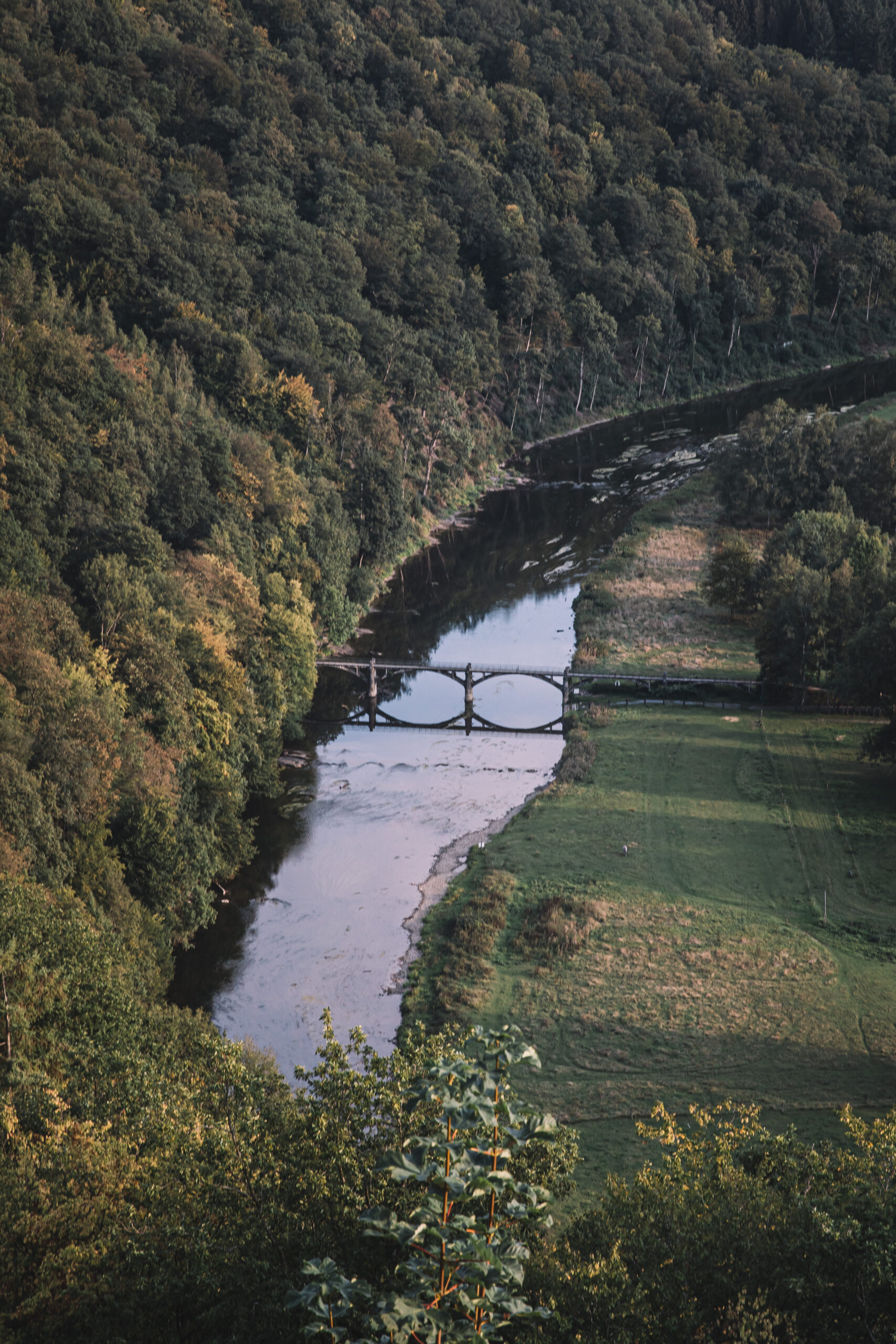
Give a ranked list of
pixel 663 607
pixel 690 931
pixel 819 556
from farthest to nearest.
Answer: pixel 663 607 → pixel 819 556 → pixel 690 931

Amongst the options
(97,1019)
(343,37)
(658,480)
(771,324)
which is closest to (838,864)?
(97,1019)

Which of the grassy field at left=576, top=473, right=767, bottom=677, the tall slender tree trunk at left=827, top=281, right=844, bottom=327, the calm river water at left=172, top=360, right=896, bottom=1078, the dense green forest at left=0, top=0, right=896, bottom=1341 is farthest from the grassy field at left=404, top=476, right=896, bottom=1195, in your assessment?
the tall slender tree trunk at left=827, top=281, right=844, bottom=327

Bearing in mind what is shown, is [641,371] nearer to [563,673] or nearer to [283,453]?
[283,453]

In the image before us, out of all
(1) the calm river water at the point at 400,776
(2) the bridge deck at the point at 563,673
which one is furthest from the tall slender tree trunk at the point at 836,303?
(2) the bridge deck at the point at 563,673

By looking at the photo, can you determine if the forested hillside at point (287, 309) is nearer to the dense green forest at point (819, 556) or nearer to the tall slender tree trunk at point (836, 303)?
the tall slender tree trunk at point (836, 303)

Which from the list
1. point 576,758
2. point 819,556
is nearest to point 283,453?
point 576,758
